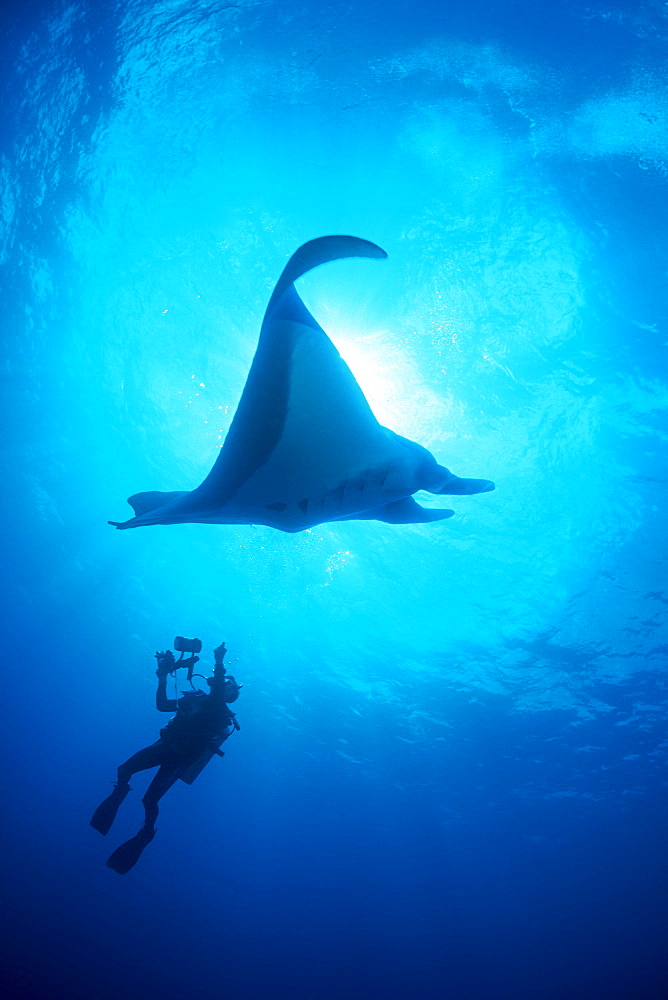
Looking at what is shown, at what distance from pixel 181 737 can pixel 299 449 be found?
13.8 ft

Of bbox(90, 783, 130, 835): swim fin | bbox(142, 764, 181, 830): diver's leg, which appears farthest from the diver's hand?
bbox(90, 783, 130, 835): swim fin

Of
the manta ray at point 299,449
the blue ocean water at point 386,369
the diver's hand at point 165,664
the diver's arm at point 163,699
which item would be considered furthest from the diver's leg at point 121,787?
the blue ocean water at point 386,369

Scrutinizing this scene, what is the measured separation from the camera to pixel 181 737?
559 centimetres

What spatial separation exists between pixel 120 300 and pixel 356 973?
47855 mm

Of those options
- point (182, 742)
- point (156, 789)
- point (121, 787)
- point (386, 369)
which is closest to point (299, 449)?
point (182, 742)

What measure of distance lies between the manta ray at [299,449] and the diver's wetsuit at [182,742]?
10.3 feet

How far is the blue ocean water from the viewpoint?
24.1ft

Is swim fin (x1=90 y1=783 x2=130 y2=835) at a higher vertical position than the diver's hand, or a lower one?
lower

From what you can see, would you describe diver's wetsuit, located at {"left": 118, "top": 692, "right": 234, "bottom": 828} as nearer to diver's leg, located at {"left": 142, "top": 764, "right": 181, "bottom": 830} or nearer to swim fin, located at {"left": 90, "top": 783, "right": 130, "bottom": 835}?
diver's leg, located at {"left": 142, "top": 764, "right": 181, "bottom": 830}

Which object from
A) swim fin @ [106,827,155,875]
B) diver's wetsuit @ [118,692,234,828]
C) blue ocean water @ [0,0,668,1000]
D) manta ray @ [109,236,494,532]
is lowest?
swim fin @ [106,827,155,875]

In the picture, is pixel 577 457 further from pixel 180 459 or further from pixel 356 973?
pixel 356 973

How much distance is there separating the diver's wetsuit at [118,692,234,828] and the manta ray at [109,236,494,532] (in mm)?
3148

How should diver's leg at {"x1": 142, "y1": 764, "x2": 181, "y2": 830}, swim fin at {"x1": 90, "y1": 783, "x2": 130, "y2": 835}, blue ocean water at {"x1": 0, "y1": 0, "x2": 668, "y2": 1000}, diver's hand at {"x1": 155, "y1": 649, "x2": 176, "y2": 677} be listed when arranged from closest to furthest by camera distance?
swim fin at {"x1": 90, "y1": 783, "x2": 130, "y2": 835} → diver's leg at {"x1": 142, "y1": 764, "x2": 181, "y2": 830} → diver's hand at {"x1": 155, "y1": 649, "x2": 176, "y2": 677} → blue ocean water at {"x1": 0, "y1": 0, "x2": 668, "y2": 1000}

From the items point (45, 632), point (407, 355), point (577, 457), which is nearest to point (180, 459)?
point (407, 355)
